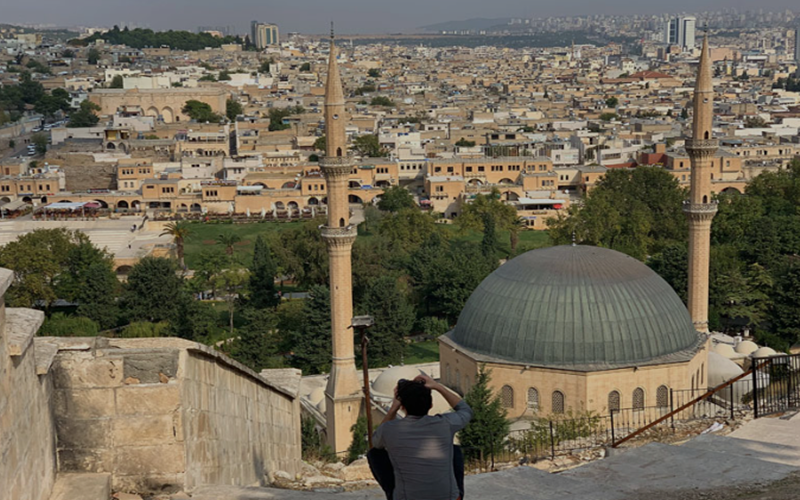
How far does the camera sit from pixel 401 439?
13.7 ft

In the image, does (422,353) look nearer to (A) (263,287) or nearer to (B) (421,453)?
(A) (263,287)

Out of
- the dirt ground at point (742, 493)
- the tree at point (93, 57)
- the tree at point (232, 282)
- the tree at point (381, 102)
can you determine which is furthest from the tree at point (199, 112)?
the dirt ground at point (742, 493)

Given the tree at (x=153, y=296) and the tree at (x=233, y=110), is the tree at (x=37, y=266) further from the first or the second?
the tree at (x=233, y=110)

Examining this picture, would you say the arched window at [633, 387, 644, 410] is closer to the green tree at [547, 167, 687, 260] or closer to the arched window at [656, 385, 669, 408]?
the arched window at [656, 385, 669, 408]

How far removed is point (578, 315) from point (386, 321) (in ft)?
29.6

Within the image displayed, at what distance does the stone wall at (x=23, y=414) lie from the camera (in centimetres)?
427

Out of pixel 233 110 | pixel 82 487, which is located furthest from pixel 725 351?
pixel 233 110

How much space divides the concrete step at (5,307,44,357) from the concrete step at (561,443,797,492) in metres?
3.43

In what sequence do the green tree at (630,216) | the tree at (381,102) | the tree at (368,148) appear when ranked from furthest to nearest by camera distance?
1. the tree at (381,102)
2. the tree at (368,148)
3. the green tree at (630,216)

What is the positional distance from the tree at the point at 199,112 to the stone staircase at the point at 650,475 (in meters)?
64.7

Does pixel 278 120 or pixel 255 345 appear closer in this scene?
pixel 255 345

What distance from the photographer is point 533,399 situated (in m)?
14.1

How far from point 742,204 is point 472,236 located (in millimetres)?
10161

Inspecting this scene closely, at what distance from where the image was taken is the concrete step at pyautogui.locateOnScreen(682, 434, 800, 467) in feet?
23.2
